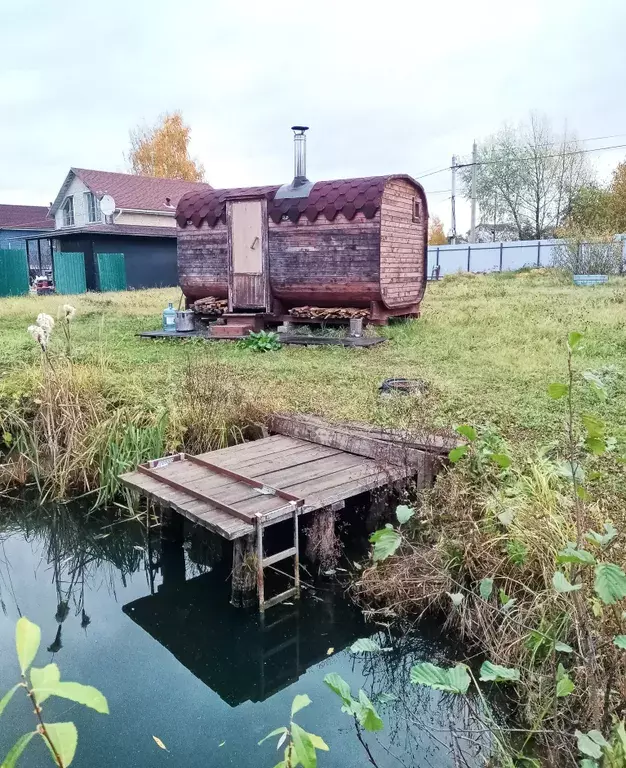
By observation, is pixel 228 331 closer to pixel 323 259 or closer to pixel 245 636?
pixel 323 259

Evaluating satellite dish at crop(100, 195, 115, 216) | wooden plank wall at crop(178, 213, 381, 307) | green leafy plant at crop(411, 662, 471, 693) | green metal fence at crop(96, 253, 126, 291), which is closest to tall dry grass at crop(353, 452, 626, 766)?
green leafy plant at crop(411, 662, 471, 693)

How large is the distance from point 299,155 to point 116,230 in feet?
46.6

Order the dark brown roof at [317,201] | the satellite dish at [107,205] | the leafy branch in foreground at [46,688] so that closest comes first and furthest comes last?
the leafy branch in foreground at [46,688]
the dark brown roof at [317,201]
the satellite dish at [107,205]

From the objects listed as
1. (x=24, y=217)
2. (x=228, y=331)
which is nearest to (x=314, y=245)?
(x=228, y=331)

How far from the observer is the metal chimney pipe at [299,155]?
11820 millimetres

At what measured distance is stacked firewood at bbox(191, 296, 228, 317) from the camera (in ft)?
42.1

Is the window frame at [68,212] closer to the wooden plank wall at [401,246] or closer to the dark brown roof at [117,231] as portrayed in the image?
the dark brown roof at [117,231]

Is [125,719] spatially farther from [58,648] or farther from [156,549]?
[156,549]

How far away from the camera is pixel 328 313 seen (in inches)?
461

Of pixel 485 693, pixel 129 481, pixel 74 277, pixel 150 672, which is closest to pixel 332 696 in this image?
pixel 485 693

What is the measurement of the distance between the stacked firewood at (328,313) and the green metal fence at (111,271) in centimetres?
1367

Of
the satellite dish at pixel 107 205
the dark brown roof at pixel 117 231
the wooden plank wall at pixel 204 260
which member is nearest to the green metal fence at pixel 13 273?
the dark brown roof at pixel 117 231

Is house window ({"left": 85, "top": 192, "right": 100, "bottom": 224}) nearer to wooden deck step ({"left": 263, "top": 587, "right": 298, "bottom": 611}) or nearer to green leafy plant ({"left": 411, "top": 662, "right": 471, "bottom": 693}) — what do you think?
wooden deck step ({"left": 263, "top": 587, "right": 298, "bottom": 611})

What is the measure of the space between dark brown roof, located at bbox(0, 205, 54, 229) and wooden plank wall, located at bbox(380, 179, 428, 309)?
29031mm
